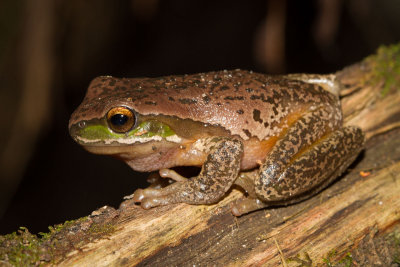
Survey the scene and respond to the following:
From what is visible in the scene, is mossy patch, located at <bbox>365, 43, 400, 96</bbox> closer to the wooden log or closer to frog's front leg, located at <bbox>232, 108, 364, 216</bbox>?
the wooden log

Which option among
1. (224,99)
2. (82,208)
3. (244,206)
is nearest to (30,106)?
(82,208)

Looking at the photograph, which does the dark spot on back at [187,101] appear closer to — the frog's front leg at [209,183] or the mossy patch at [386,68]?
the frog's front leg at [209,183]

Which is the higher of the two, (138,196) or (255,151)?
(255,151)

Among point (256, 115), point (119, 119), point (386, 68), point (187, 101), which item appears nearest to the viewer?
point (119, 119)

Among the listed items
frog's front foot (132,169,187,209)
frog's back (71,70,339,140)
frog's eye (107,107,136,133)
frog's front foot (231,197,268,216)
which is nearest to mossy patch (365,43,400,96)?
frog's back (71,70,339,140)

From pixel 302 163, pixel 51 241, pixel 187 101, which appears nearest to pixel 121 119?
pixel 187 101

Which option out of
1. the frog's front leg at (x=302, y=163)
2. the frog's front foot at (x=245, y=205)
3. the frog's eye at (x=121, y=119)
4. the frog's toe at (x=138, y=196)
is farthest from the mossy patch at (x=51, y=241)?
the frog's front leg at (x=302, y=163)

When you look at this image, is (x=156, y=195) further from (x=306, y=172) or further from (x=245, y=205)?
(x=306, y=172)
